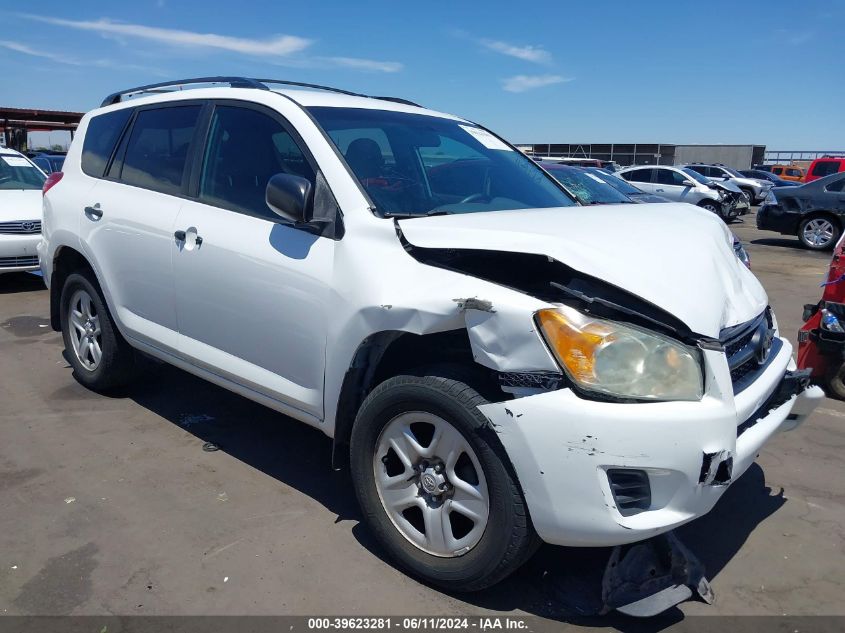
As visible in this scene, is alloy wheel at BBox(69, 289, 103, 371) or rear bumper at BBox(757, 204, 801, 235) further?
rear bumper at BBox(757, 204, 801, 235)

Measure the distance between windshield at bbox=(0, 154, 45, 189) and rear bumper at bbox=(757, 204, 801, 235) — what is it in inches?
534

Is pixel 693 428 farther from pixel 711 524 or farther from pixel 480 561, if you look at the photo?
pixel 711 524

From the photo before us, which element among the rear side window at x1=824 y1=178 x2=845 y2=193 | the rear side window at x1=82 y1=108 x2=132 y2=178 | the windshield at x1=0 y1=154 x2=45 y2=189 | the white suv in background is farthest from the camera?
the white suv in background

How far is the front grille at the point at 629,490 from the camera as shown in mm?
2299

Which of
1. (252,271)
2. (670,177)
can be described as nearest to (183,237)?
(252,271)

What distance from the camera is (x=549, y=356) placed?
229 cm

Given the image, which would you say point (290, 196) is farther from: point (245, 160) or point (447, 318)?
point (447, 318)

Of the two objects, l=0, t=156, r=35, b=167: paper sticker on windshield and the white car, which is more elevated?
l=0, t=156, r=35, b=167: paper sticker on windshield

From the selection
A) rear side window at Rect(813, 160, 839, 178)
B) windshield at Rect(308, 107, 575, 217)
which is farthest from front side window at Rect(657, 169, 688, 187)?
windshield at Rect(308, 107, 575, 217)

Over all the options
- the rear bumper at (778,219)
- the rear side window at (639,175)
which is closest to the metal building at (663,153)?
the rear side window at (639,175)

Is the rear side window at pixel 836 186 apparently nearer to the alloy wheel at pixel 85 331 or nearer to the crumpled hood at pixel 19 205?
the crumpled hood at pixel 19 205

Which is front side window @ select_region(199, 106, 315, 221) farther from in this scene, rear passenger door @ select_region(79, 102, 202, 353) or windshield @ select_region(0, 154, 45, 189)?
windshield @ select_region(0, 154, 45, 189)

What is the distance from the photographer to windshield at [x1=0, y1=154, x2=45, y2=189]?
30.7 ft

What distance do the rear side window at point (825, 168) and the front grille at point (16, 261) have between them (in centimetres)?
2051
